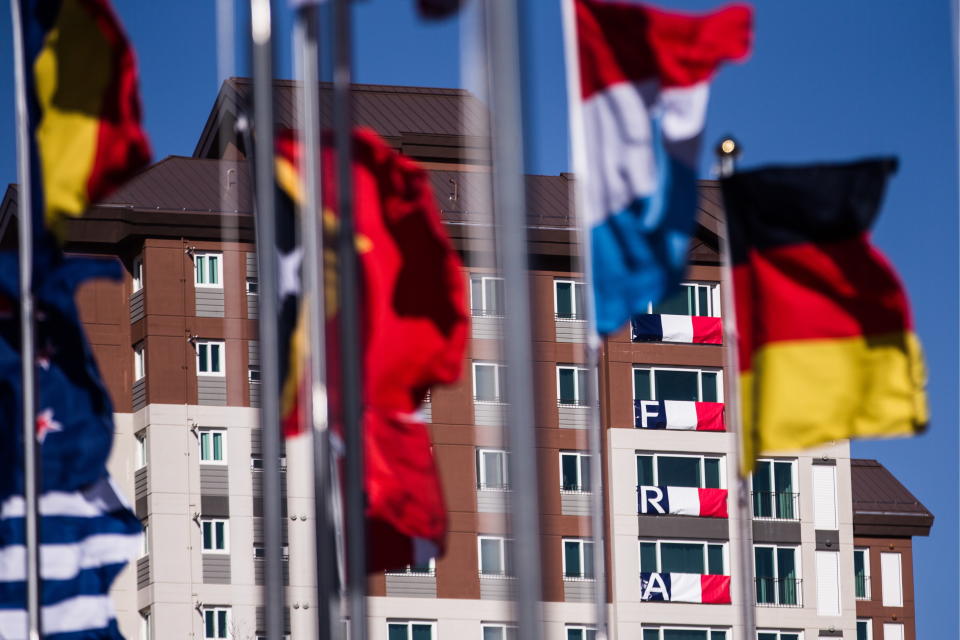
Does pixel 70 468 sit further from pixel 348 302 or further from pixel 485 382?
pixel 485 382

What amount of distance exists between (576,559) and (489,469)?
3989 millimetres

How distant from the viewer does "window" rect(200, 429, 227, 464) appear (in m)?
63.5

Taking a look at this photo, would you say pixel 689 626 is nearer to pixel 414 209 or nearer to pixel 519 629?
pixel 414 209

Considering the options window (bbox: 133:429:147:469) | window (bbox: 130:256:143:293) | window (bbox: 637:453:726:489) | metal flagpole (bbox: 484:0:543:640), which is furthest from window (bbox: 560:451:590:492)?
metal flagpole (bbox: 484:0:543:640)

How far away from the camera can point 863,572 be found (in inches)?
3506

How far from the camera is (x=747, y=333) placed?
18297mm

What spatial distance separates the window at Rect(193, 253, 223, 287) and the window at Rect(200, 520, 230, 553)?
7096 millimetres

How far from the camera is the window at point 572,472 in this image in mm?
66000

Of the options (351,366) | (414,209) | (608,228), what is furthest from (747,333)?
(351,366)

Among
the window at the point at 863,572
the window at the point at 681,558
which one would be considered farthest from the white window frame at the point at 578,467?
the window at the point at 863,572

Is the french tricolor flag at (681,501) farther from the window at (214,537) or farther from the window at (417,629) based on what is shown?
the window at (214,537)

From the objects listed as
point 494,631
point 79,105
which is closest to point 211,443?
point 494,631

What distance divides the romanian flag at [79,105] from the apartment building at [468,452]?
4080 cm

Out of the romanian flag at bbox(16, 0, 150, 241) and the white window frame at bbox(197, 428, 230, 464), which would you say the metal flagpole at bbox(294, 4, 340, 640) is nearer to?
the romanian flag at bbox(16, 0, 150, 241)
